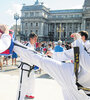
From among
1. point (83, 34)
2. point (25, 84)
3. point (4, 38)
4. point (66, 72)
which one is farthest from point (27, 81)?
point (4, 38)

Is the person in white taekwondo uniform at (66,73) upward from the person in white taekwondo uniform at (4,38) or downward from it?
downward

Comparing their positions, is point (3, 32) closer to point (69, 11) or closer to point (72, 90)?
point (72, 90)

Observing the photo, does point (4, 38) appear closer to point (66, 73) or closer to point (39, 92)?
point (66, 73)

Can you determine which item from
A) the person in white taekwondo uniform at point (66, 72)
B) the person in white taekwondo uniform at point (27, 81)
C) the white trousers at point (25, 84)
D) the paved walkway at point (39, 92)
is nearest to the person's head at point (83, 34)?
the person in white taekwondo uniform at point (66, 72)

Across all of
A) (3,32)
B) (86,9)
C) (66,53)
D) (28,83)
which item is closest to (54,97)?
(28,83)

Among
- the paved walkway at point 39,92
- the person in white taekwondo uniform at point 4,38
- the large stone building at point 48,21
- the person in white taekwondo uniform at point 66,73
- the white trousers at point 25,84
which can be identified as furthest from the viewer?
the large stone building at point 48,21

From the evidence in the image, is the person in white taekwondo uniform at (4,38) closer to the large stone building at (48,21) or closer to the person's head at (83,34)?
the person's head at (83,34)

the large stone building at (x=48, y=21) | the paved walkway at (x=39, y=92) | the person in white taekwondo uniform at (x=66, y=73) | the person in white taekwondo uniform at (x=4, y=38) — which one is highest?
the large stone building at (x=48, y=21)

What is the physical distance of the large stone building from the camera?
6025 centimetres

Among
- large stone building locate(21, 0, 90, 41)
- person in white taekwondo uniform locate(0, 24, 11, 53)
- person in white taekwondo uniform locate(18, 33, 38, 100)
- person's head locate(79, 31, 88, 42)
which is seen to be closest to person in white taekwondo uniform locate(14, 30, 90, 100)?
person in white taekwondo uniform locate(0, 24, 11, 53)

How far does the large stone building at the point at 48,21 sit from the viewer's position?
60.2 meters

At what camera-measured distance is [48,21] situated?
212 ft

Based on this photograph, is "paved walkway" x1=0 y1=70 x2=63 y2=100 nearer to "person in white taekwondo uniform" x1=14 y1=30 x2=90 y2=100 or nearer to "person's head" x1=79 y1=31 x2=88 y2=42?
"person's head" x1=79 y1=31 x2=88 y2=42

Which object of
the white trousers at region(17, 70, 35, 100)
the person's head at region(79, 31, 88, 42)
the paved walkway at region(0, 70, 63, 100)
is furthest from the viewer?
the paved walkway at region(0, 70, 63, 100)
